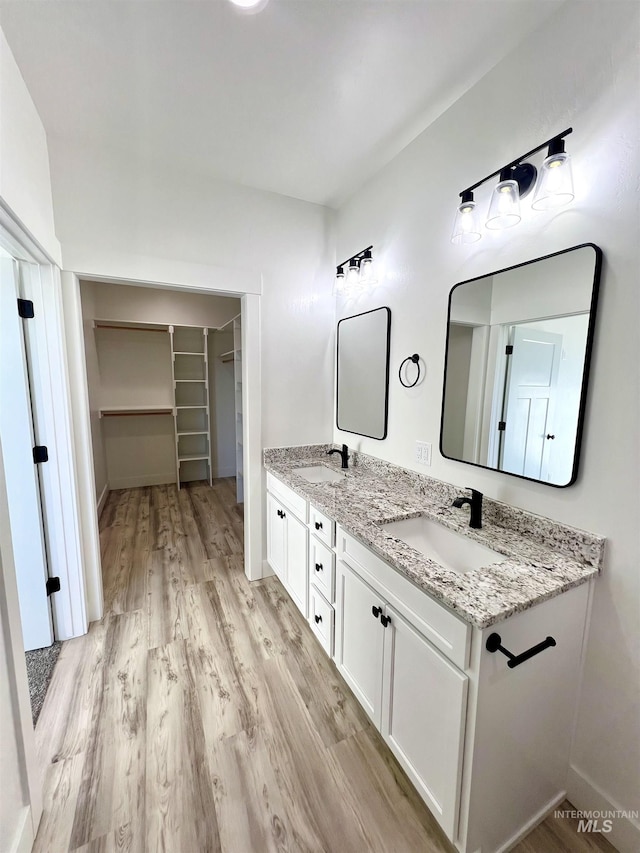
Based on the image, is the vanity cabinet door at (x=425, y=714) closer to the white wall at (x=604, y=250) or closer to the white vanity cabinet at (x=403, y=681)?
the white vanity cabinet at (x=403, y=681)

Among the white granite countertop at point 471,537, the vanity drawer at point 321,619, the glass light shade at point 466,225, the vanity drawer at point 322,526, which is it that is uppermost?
the glass light shade at point 466,225

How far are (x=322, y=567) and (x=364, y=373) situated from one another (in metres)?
1.28

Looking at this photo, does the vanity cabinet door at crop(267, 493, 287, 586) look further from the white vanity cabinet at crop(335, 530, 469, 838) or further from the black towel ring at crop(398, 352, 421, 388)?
the black towel ring at crop(398, 352, 421, 388)

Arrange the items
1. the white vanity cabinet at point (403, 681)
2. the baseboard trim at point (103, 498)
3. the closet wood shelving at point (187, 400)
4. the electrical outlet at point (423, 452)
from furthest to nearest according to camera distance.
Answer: the closet wood shelving at point (187, 400) < the baseboard trim at point (103, 498) < the electrical outlet at point (423, 452) < the white vanity cabinet at point (403, 681)

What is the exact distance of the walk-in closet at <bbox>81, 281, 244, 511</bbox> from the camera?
425 cm

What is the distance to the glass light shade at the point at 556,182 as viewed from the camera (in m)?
1.16

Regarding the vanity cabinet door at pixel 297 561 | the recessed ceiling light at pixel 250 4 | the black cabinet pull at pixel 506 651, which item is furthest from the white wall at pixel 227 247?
the black cabinet pull at pixel 506 651

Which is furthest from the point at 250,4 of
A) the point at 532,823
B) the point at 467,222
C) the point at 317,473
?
the point at 532,823

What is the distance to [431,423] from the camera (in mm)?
1865

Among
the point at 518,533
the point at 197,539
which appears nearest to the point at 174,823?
the point at 518,533

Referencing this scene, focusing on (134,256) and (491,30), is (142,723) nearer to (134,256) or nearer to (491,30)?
(134,256)

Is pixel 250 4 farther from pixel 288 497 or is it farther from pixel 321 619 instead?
pixel 321 619

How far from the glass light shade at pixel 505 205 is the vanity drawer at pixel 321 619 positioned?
74.4 inches

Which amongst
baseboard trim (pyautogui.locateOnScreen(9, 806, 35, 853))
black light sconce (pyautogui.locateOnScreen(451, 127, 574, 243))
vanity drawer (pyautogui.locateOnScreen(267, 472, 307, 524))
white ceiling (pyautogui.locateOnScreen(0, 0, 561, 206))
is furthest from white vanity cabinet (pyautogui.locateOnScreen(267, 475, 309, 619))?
white ceiling (pyautogui.locateOnScreen(0, 0, 561, 206))
